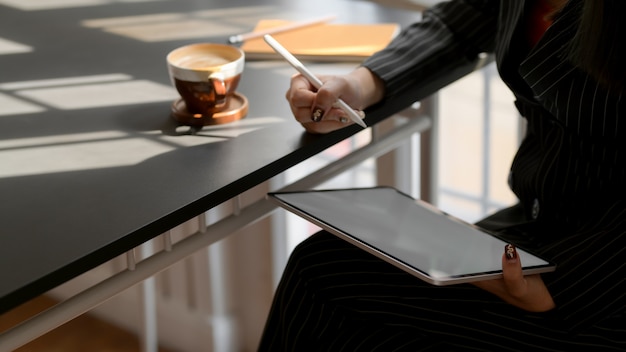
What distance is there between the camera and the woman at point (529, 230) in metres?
1.25

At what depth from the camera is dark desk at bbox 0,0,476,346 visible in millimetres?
1068

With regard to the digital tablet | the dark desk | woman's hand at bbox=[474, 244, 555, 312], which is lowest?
woman's hand at bbox=[474, 244, 555, 312]

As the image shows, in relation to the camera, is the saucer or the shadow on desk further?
the shadow on desk

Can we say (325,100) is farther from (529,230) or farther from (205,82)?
(529,230)

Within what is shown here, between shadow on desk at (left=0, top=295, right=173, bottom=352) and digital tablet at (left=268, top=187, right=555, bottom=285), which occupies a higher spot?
digital tablet at (left=268, top=187, right=555, bottom=285)

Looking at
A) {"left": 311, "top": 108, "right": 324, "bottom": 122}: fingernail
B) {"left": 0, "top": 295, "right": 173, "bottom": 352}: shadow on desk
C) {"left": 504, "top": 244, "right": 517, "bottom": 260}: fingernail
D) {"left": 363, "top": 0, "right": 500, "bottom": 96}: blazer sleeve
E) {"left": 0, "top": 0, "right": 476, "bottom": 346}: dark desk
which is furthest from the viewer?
{"left": 0, "top": 295, "right": 173, "bottom": 352}: shadow on desk

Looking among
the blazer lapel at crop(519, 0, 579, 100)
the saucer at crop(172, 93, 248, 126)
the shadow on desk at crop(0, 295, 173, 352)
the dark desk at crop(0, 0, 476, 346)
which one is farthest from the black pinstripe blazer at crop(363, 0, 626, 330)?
the shadow on desk at crop(0, 295, 173, 352)

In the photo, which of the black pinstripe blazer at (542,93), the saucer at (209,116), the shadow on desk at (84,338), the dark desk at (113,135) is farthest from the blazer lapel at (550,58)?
the shadow on desk at (84,338)

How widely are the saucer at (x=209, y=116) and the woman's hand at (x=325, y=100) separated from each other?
7 cm

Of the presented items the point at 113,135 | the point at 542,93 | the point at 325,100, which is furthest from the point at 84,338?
the point at 542,93

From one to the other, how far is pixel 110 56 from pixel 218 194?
0.53 m

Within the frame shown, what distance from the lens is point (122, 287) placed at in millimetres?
1227

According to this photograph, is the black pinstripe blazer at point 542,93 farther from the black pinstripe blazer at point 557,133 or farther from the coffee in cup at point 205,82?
the coffee in cup at point 205,82

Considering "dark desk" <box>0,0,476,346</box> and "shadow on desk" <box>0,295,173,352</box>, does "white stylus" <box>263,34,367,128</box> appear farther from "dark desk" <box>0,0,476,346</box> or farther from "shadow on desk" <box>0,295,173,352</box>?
"shadow on desk" <box>0,295,173,352</box>
